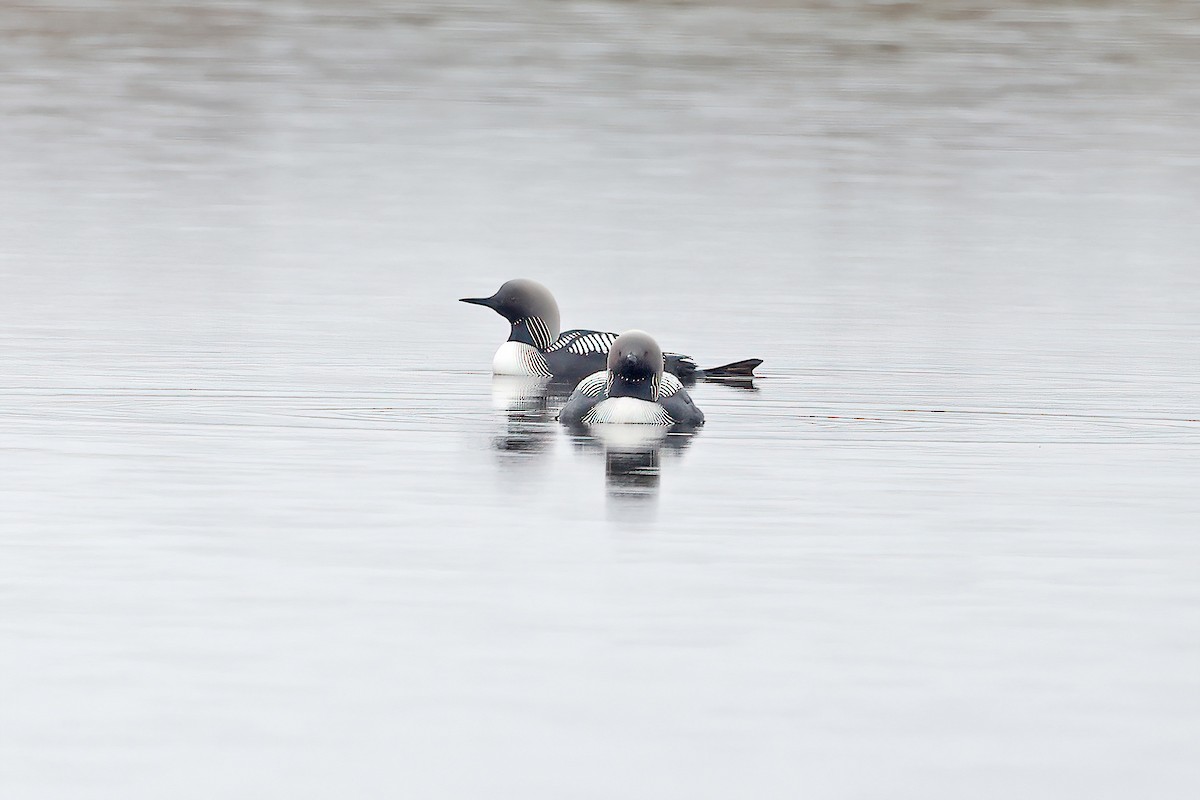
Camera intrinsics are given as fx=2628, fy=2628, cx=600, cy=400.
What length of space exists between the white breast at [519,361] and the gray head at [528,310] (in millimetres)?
301

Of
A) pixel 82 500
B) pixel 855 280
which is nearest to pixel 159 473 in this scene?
pixel 82 500

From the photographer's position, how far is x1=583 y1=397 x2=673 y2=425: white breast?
1431 centimetres

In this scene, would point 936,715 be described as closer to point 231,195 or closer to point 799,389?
point 799,389

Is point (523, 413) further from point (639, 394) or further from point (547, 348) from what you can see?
point (547, 348)

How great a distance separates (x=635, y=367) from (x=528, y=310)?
12.3 feet

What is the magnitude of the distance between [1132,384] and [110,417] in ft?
20.4

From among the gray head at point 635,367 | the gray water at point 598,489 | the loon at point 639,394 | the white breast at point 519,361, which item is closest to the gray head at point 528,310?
the white breast at point 519,361

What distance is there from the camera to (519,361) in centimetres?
1694

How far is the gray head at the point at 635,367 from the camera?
1420 cm

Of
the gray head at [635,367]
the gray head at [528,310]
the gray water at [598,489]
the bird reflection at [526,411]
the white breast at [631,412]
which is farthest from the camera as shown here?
the gray head at [528,310]

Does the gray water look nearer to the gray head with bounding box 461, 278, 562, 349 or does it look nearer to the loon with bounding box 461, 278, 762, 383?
the loon with bounding box 461, 278, 762, 383

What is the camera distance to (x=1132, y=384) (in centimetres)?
1612

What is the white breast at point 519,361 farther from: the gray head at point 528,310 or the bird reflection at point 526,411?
the gray head at point 528,310

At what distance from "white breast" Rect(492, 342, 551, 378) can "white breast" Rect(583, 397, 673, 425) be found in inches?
98.1
